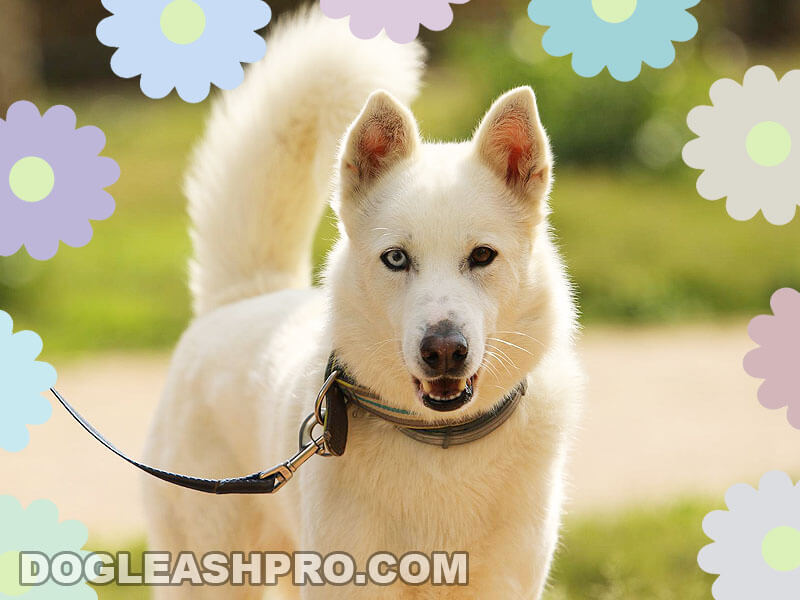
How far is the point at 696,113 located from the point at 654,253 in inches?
224

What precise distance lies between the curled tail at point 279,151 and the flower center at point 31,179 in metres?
0.49

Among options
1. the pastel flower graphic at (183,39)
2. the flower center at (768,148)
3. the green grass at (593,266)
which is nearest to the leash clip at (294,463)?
the pastel flower graphic at (183,39)

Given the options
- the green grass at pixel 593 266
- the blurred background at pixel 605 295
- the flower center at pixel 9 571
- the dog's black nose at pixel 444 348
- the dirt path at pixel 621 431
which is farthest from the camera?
the green grass at pixel 593 266

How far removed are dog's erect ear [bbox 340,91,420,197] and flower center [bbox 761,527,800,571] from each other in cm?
187

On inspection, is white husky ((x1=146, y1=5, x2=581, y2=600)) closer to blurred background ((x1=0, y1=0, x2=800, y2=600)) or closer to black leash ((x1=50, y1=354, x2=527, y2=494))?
black leash ((x1=50, y1=354, x2=527, y2=494))

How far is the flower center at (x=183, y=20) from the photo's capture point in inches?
129

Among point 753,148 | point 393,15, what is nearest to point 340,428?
point 393,15

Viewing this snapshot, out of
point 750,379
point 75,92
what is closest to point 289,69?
point 750,379

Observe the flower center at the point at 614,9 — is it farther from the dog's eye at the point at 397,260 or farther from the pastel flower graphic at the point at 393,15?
the dog's eye at the point at 397,260

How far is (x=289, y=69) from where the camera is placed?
334 centimetres

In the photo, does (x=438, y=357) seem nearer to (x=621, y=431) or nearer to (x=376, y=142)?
(x=376, y=142)

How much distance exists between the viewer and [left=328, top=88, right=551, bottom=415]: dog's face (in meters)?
2.26

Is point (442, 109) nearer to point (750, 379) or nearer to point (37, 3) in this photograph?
point (750, 379)

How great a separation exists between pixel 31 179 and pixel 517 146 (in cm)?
191
